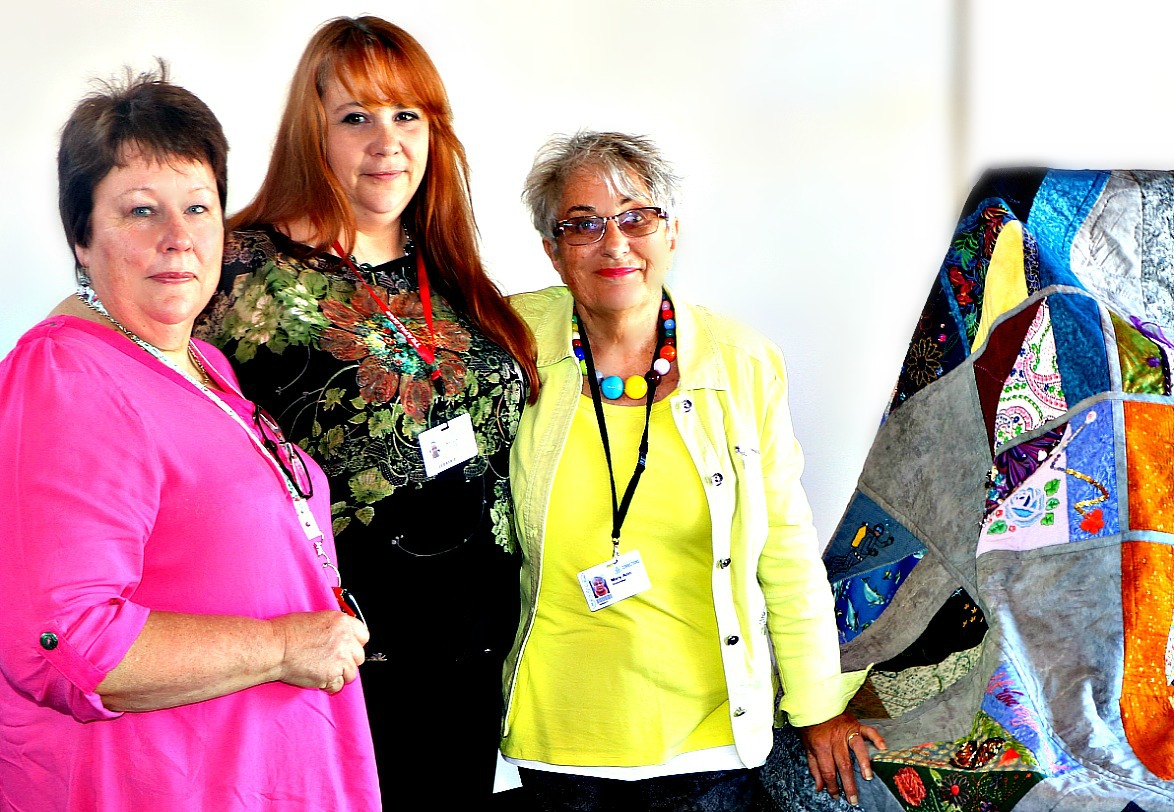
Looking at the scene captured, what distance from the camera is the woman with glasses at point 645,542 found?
180 centimetres

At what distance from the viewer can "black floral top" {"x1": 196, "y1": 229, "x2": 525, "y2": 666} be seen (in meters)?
1.65

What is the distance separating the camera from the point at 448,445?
1730 millimetres

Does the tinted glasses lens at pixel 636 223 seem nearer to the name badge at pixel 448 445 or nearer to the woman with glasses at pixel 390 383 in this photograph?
the woman with glasses at pixel 390 383

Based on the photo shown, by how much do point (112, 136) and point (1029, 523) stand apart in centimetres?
171

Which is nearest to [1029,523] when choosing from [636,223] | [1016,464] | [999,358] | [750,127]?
[1016,464]

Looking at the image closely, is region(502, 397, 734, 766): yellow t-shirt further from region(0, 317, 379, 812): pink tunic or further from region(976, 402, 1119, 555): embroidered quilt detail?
region(976, 402, 1119, 555): embroidered quilt detail

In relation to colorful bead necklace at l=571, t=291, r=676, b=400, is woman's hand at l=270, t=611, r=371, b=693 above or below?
below

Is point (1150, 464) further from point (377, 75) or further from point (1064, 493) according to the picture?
point (377, 75)

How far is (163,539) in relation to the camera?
4.16 ft

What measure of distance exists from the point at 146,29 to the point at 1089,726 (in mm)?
2334

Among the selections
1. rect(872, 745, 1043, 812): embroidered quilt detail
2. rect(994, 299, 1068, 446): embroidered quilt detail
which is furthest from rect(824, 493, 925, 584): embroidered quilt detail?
rect(872, 745, 1043, 812): embroidered quilt detail

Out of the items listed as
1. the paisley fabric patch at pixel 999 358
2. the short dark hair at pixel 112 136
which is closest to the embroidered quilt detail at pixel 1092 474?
the paisley fabric patch at pixel 999 358

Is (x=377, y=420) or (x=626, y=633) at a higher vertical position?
(x=377, y=420)

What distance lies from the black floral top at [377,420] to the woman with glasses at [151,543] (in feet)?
0.65
